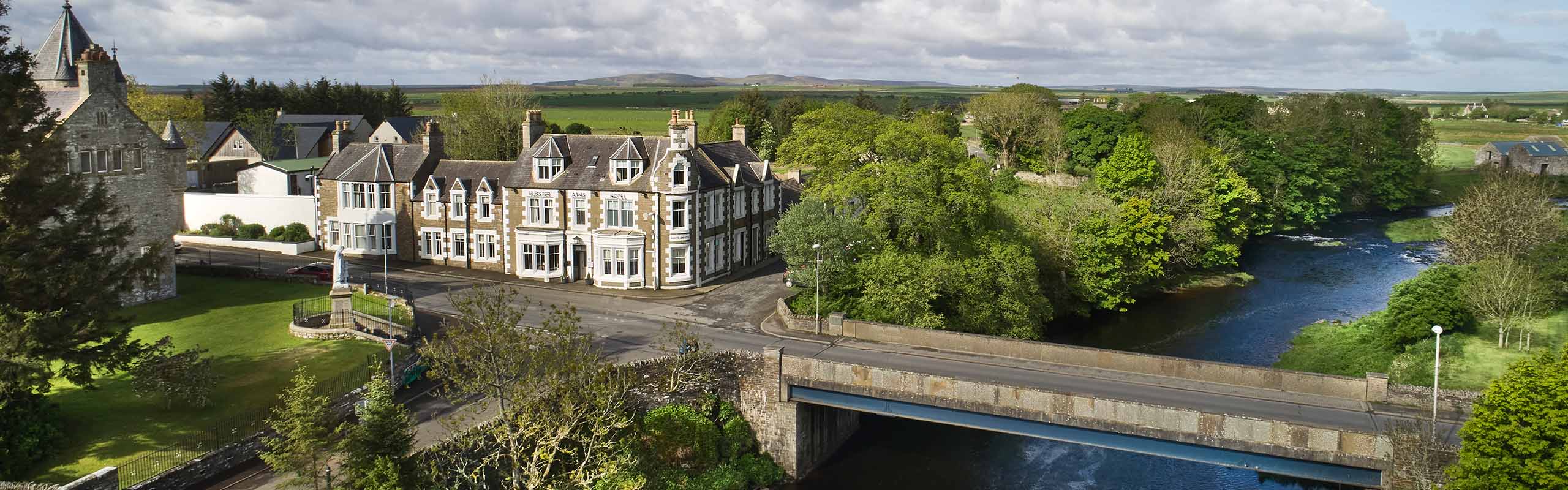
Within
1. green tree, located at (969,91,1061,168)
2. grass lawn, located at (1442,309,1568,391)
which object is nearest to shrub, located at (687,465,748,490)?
grass lawn, located at (1442,309,1568,391)

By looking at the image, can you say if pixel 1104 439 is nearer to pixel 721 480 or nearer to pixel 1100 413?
pixel 1100 413

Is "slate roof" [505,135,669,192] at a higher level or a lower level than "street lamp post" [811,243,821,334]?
higher

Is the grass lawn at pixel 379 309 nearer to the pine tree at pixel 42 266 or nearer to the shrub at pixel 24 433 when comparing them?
the pine tree at pixel 42 266

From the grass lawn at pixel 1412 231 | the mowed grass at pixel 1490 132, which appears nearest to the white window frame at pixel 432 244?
the grass lawn at pixel 1412 231

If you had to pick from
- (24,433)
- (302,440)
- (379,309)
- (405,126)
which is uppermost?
(405,126)

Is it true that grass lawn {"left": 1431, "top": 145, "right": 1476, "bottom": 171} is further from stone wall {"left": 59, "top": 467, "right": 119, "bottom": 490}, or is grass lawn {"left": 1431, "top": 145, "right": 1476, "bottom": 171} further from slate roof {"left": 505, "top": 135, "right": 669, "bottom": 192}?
stone wall {"left": 59, "top": 467, "right": 119, "bottom": 490}

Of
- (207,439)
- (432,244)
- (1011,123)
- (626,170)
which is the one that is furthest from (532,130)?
(1011,123)
